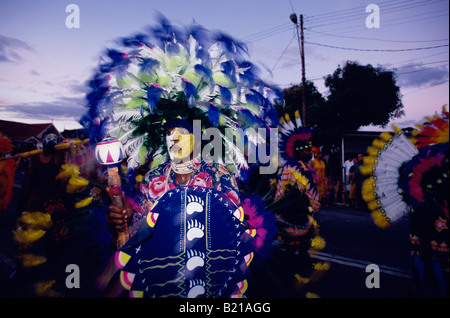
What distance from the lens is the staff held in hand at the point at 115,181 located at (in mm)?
1741

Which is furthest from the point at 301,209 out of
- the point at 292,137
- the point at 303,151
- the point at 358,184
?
the point at 358,184

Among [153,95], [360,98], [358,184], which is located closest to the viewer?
[153,95]

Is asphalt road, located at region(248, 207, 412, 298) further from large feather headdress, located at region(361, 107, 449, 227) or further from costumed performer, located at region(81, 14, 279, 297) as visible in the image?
large feather headdress, located at region(361, 107, 449, 227)

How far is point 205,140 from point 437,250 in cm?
263

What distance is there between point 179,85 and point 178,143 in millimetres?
419

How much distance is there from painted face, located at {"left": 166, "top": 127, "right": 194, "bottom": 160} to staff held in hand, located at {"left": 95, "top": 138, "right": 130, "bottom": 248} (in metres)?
0.37

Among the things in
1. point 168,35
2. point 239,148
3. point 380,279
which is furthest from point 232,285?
point 380,279

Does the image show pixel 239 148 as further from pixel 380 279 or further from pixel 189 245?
pixel 380 279

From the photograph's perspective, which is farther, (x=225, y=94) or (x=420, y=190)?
(x=420, y=190)

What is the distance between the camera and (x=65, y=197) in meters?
4.30

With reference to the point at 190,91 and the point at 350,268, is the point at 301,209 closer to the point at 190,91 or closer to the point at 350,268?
the point at 350,268

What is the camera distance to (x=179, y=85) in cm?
206

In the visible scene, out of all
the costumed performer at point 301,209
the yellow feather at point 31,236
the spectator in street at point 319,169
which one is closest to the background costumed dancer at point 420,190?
the costumed performer at point 301,209
